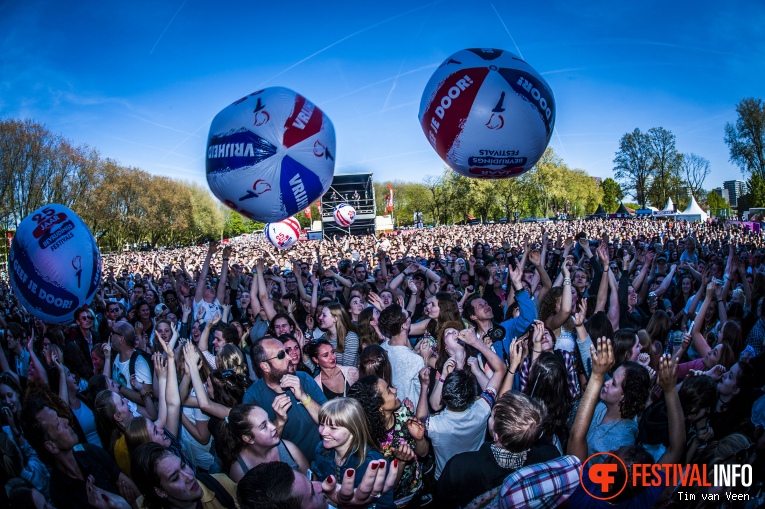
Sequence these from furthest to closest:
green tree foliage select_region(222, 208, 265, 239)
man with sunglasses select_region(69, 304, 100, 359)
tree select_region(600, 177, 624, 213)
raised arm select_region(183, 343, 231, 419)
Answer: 1. green tree foliage select_region(222, 208, 265, 239)
2. tree select_region(600, 177, 624, 213)
3. man with sunglasses select_region(69, 304, 100, 359)
4. raised arm select_region(183, 343, 231, 419)

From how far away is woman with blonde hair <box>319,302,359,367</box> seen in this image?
4.25 metres

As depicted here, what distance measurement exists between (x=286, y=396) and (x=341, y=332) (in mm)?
1764

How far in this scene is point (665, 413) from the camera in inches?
104

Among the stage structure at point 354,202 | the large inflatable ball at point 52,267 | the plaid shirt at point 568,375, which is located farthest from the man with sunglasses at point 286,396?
the stage structure at point 354,202

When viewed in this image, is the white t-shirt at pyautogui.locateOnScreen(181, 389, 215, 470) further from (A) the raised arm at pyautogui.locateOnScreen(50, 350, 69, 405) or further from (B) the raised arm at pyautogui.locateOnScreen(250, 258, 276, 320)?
(B) the raised arm at pyautogui.locateOnScreen(250, 258, 276, 320)

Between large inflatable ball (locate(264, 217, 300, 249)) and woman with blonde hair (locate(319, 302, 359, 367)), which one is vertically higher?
large inflatable ball (locate(264, 217, 300, 249))

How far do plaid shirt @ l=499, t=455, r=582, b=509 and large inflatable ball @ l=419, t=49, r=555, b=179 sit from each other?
8.02ft

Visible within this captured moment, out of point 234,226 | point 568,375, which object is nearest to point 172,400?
point 568,375

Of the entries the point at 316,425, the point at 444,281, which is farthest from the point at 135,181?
the point at 316,425

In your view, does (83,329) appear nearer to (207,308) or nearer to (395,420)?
(207,308)

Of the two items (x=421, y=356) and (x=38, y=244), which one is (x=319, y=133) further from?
(x=38, y=244)

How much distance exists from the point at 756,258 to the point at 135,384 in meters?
9.53

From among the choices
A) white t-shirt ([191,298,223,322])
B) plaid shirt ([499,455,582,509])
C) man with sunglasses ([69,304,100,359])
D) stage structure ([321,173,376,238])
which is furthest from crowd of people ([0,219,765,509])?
stage structure ([321,173,376,238])

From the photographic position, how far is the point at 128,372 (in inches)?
168
